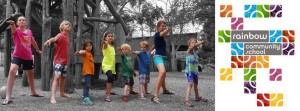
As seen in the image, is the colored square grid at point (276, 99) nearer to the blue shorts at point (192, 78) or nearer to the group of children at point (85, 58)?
Result: the group of children at point (85, 58)

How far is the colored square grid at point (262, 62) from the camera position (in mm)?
4297

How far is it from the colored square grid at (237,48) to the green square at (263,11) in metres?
0.38

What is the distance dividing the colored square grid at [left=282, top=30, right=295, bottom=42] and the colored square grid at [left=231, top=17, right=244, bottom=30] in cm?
47

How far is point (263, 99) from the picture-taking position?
4.37 metres

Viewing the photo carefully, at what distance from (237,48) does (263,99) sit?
0.65 m

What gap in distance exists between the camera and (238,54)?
4.34 metres

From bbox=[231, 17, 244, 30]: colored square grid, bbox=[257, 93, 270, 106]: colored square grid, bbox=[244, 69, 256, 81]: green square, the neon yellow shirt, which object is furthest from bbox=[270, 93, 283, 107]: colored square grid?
the neon yellow shirt

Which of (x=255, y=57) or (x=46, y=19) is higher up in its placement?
(x=46, y=19)

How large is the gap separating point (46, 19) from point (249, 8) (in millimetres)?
5974

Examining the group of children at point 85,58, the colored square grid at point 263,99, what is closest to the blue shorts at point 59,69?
the group of children at point 85,58

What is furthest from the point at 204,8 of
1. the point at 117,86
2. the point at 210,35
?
the point at 117,86

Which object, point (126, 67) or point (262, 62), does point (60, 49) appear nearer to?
point (126, 67)

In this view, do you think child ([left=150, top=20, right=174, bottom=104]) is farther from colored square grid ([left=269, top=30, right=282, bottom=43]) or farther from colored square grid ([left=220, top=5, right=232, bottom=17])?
colored square grid ([left=269, top=30, right=282, bottom=43])

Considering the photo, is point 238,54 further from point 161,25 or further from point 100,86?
point 100,86
